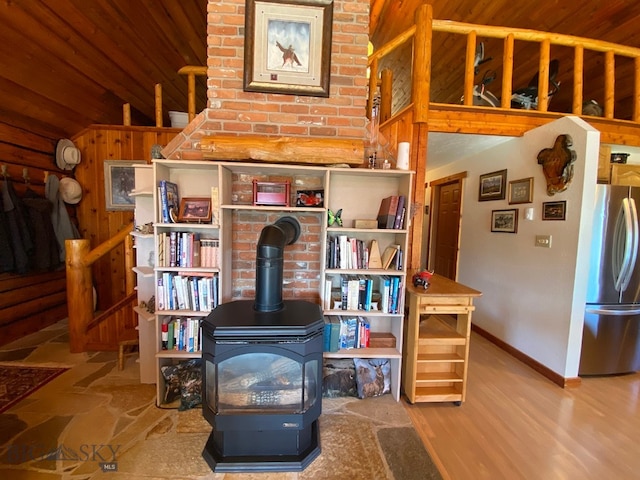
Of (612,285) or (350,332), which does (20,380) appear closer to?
(350,332)

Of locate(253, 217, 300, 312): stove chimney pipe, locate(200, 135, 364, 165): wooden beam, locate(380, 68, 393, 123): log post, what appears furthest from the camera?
locate(380, 68, 393, 123): log post

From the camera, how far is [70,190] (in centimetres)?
346

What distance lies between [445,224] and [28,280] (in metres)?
5.54

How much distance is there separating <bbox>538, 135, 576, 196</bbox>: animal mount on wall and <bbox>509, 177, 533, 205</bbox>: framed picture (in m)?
0.19

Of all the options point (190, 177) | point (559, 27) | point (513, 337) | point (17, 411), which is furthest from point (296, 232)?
point (559, 27)

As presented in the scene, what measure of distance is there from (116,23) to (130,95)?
120cm

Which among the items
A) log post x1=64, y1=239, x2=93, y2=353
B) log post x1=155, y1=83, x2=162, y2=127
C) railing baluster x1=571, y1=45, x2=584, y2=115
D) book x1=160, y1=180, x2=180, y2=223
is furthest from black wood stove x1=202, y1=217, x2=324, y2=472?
railing baluster x1=571, y1=45, x2=584, y2=115

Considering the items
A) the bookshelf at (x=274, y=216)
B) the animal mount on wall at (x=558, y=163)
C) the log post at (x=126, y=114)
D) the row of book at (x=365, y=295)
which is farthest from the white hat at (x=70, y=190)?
the animal mount on wall at (x=558, y=163)

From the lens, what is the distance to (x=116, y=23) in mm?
2520

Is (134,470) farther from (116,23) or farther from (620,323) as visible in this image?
(620,323)

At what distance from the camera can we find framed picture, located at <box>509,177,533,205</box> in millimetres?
2750

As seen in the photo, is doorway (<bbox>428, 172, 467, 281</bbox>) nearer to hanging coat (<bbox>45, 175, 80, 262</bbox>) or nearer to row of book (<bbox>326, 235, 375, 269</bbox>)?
row of book (<bbox>326, 235, 375, 269</bbox>)

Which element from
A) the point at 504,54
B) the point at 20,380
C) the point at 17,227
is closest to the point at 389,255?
the point at 504,54

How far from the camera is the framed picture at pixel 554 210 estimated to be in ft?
7.84
